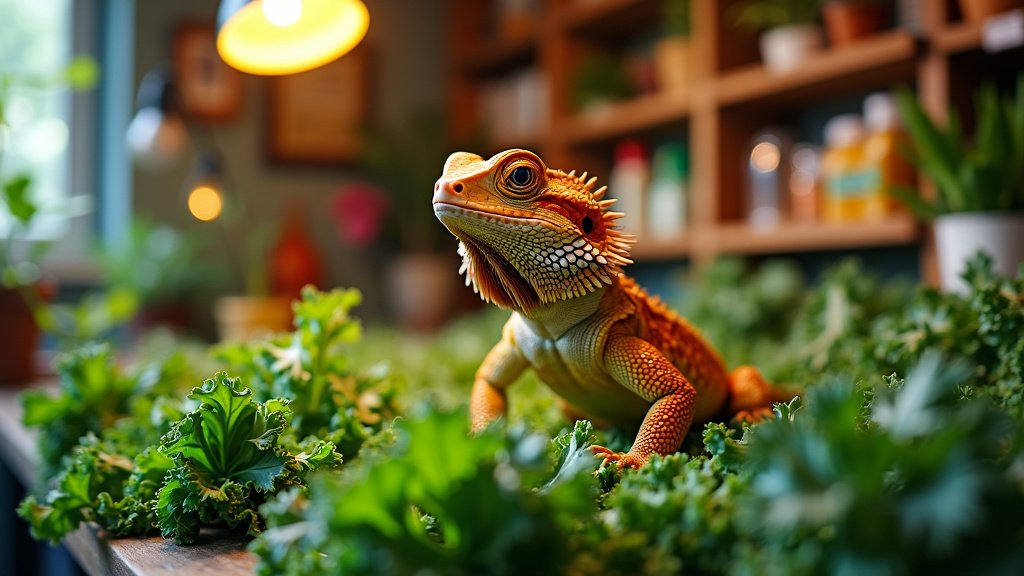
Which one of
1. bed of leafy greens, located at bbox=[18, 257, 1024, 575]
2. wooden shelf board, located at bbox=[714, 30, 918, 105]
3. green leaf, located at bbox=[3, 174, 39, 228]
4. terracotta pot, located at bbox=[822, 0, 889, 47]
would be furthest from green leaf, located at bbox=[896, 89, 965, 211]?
green leaf, located at bbox=[3, 174, 39, 228]

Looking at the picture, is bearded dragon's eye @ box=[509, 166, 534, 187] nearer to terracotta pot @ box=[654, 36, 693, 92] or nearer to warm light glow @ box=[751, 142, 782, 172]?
warm light glow @ box=[751, 142, 782, 172]

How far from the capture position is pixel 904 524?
391 millimetres

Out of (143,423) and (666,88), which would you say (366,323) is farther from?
(143,423)

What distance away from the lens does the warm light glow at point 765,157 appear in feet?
7.40

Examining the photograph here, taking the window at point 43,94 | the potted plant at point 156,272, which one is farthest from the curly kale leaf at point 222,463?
the window at point 43,94

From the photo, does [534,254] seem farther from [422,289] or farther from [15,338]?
[422,289]

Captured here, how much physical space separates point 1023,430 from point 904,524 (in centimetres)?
15

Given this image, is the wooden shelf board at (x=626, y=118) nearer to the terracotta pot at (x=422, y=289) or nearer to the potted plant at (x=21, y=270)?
the terracotta pot at (x=422, y=289)

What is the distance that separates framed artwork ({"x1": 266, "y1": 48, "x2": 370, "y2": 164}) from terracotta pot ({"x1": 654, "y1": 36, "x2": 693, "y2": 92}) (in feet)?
4.47

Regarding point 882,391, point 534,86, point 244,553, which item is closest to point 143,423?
point 244,553

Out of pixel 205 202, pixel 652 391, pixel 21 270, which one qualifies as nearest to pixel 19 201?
pixel 21 270

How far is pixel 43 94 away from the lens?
3164 mm

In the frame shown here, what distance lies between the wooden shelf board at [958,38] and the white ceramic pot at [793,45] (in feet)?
1.18

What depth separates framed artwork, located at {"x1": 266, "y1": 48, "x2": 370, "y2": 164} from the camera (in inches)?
129
